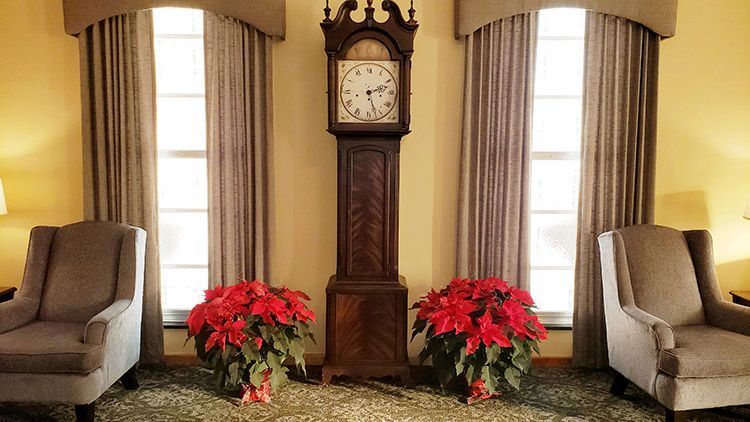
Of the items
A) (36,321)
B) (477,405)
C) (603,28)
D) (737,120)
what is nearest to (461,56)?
(603,28)

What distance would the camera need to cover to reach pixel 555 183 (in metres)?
3.24

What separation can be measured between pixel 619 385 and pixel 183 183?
8.93 ft

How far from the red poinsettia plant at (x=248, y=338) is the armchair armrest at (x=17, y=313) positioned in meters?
0.86

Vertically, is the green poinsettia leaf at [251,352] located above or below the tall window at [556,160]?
below

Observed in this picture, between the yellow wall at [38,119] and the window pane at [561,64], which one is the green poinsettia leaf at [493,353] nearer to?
the window pane at [561,64]

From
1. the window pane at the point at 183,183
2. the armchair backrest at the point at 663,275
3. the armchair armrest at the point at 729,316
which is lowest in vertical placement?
the armchair armrest at the point at 729,316

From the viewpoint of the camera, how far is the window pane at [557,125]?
10.5 feet

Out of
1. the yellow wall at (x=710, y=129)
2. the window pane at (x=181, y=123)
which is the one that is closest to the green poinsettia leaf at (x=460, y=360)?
the yellow wall at (x=710, y=129)

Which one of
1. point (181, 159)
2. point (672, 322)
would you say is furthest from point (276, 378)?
point (672, 322)

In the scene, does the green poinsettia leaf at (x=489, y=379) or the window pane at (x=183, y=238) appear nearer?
the green poinsettia leaf at (x=489, y=379)

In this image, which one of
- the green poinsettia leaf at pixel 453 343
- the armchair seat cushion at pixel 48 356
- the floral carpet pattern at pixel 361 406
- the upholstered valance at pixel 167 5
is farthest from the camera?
the upholstered valance at pixel 167 5

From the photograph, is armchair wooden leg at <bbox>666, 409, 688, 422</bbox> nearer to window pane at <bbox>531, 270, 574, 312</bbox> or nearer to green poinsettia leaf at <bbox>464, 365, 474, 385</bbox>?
green poinsettia leaf at <bbox>464, 365, 474, 385</bbox>

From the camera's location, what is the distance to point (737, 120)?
3188mm

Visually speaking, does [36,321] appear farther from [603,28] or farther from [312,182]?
[603,28]
